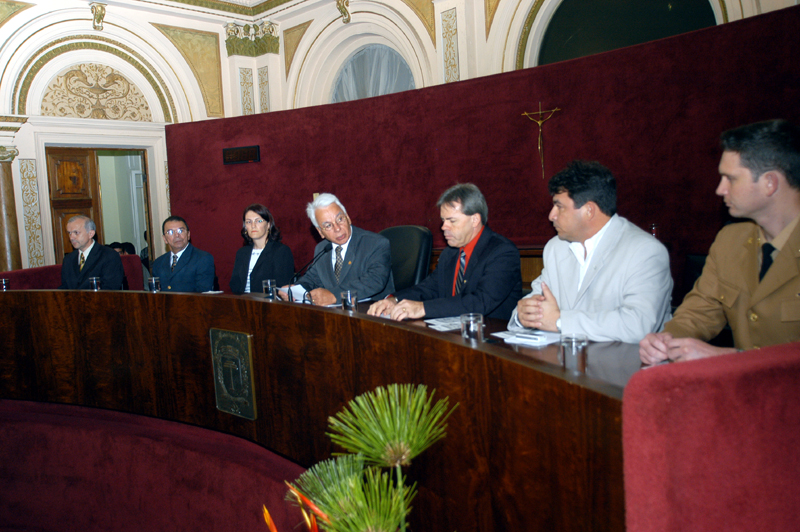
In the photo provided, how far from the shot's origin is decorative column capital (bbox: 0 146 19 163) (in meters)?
5.21

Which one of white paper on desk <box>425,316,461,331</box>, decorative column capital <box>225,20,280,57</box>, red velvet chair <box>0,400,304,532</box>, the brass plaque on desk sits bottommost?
red velvet chair <box>0,400,304,532</box>

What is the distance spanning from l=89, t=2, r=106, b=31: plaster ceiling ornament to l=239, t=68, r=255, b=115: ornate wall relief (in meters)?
1.46

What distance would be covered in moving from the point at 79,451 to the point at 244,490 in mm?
1000

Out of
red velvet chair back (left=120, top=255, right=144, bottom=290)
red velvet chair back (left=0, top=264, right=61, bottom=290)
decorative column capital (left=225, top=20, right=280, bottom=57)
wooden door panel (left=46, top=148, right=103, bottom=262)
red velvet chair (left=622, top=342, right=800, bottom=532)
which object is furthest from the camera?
decorative column capital (left=225, top=20, right=280, bottom=57)

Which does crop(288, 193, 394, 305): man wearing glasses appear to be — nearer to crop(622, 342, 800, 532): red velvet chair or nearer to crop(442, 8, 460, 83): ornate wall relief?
crop(622, 342, 800, 532): red velvet chair

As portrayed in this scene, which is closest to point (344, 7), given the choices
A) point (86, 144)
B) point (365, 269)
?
point (86, 144)

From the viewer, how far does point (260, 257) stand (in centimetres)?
327

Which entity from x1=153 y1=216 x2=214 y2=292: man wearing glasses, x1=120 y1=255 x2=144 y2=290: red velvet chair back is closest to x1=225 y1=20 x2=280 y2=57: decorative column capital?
x1=120 y1=255 x2=144 y2=290: red velvet chair back

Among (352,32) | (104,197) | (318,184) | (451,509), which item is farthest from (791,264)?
(104,197)

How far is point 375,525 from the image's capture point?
2.94 ft

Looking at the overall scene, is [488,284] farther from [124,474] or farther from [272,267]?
[124,474]

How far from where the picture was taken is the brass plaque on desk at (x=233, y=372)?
2262mm

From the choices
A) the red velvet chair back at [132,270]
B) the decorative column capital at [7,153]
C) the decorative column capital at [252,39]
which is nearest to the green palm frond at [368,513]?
the red velvet chair back at [132,270]

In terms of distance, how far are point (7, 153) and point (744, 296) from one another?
19.3 ft
